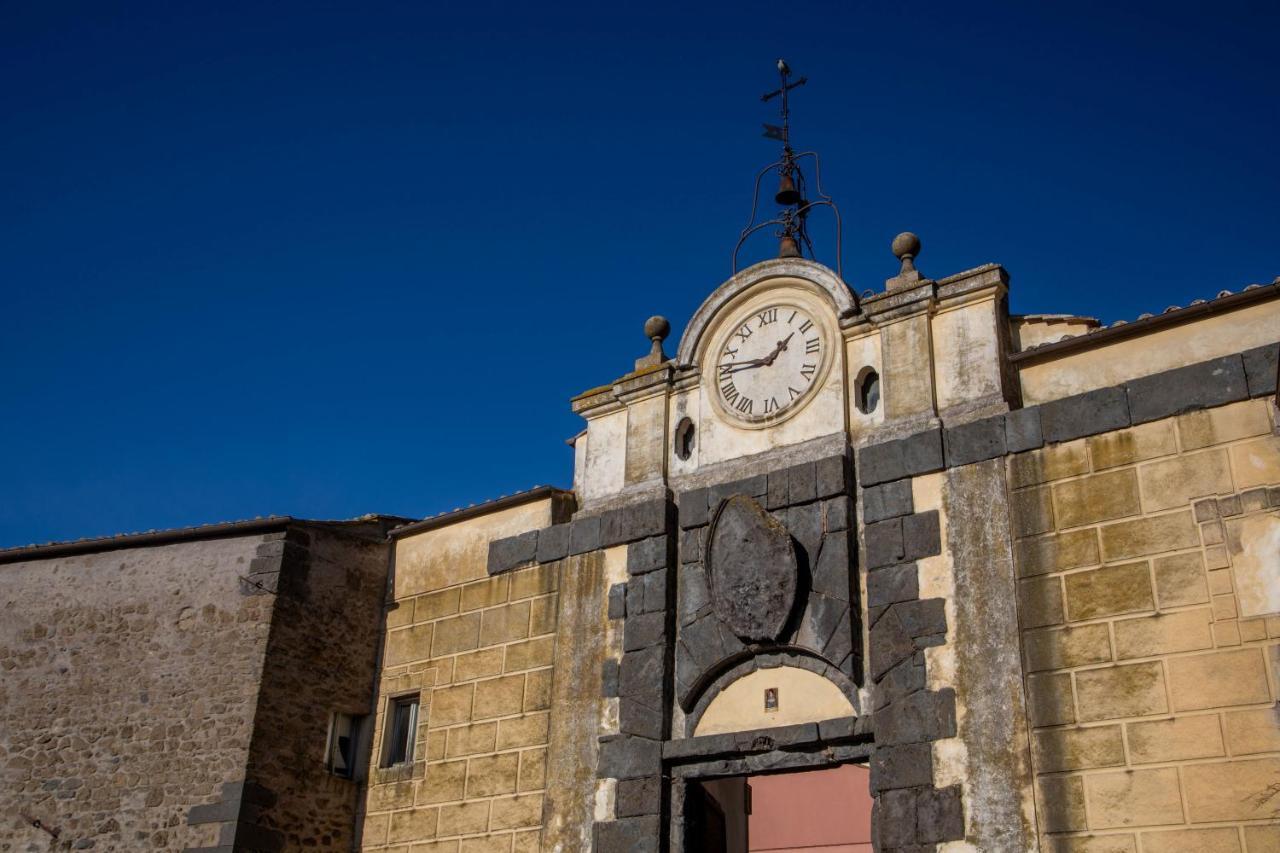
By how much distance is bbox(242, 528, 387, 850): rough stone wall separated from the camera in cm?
1205

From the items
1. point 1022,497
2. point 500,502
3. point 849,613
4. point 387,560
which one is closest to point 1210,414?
point 1022,497

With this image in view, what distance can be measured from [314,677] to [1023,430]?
22.8 ft

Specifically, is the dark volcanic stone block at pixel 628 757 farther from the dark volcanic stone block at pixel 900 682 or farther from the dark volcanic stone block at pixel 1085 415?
the dark volcanic stone block at pixel 1085 415

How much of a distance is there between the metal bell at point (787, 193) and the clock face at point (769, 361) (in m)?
1.59

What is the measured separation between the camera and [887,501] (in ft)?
33.4

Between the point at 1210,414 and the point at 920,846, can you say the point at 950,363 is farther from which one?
the point at 920,846

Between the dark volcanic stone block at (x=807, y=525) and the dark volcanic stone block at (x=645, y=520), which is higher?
the dark volcanic stone block at (x=645, y=520)

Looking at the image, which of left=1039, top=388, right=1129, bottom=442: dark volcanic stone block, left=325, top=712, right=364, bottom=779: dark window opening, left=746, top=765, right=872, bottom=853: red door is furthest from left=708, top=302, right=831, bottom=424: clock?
left=746, top=765, right=872, bottom=853: red door

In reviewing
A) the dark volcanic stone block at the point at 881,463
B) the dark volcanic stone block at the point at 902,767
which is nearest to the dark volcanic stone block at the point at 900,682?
the dark volcanic stone block at the point at 902,767

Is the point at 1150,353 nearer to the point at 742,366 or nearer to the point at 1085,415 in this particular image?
the point at 1085,415

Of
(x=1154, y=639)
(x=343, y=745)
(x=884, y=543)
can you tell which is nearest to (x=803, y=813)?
(x=343, y=745)

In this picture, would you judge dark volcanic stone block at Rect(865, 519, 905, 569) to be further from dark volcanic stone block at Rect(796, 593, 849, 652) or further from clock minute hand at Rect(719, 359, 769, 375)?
clock minute hand at Rect(719, 359, 769, 375)

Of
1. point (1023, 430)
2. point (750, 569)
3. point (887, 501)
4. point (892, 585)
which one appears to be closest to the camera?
point (1023, 430)

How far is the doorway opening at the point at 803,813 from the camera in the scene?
16766mm
